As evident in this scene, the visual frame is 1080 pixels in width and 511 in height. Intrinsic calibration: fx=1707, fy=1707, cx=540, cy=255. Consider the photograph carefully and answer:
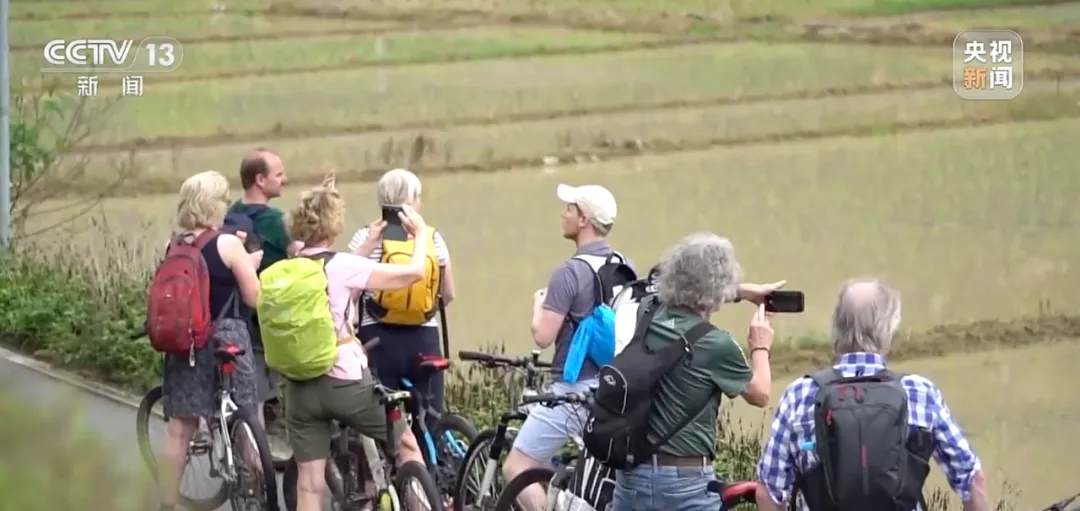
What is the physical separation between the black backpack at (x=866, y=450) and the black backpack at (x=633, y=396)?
536 millimetres

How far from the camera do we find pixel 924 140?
1310 centimetres

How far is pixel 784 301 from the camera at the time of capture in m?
4.00

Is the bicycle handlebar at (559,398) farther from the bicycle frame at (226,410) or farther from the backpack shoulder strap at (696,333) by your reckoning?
the bicycle frame at (226,410)

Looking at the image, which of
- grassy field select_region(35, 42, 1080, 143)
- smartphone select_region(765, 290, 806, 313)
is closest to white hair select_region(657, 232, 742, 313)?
smartphone select_region(765, 290, 806, 313)

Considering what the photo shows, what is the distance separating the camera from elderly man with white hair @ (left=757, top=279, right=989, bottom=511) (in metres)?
3.28

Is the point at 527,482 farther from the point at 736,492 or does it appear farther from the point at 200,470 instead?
the point at 200,470

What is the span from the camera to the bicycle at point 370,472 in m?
4.98

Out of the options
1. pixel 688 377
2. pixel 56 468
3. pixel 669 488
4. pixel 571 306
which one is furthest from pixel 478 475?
pixel 56 468

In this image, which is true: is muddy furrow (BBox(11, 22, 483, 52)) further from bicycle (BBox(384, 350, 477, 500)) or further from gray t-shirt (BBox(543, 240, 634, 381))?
gray t-shirt (BBox(543, 240, 634, 381))

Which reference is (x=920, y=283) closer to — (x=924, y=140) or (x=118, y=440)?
(x=924, y=140)

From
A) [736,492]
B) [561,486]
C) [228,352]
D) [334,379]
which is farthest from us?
[228,352]

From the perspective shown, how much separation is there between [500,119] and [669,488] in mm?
9999

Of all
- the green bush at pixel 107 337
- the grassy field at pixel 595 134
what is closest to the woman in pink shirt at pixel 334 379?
the green bush at pixel 107 337

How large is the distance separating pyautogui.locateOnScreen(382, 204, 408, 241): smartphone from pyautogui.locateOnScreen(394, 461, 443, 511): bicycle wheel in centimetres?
77
